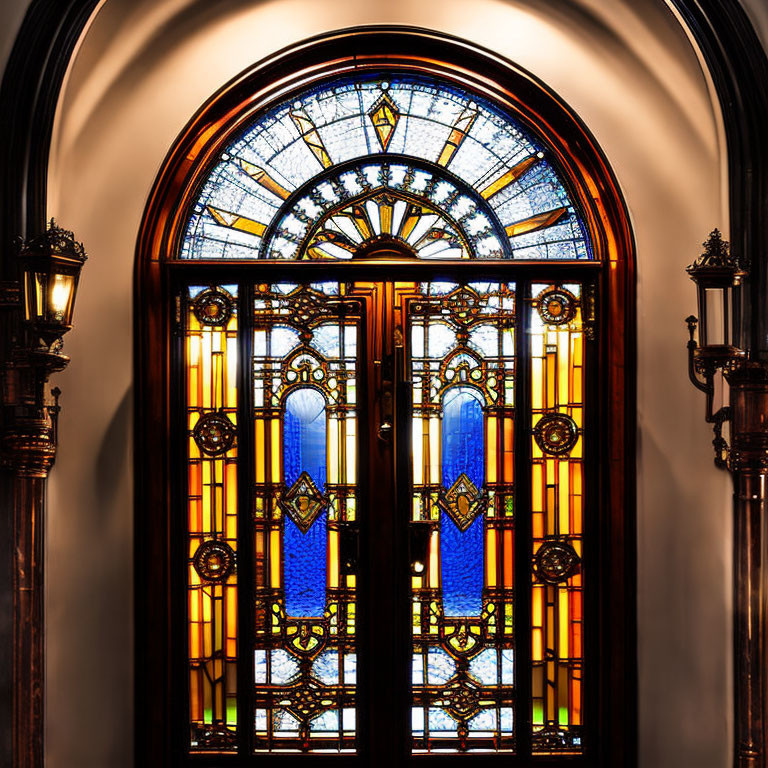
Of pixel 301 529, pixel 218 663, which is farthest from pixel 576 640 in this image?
pixel 218 663

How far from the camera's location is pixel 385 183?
3572mm

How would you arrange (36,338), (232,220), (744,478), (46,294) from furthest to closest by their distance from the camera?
(232,220) → (744,478) → (36,338) → (46,294)

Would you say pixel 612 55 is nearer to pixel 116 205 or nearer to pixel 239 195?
pixel 239 195

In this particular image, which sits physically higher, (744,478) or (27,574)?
(744,478)

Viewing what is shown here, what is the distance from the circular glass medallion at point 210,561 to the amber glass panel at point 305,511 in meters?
0.14

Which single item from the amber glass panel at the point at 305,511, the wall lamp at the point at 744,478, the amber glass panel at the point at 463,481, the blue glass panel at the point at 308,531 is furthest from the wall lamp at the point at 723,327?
the blue glass panel at the point at 308,531

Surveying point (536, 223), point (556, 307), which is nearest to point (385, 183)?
point (536, 223)

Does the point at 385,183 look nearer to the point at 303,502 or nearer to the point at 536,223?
the point at 536,223

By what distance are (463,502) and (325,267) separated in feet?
3.51

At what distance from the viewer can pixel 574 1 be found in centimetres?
343

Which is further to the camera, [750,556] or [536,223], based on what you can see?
[536,223]

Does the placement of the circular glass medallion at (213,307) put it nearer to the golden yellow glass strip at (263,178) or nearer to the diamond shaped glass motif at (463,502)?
the golden yellow glass strip at (263,178)

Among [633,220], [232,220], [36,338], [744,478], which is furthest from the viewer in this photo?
[232,220]

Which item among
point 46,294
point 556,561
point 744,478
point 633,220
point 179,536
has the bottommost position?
point 556,561
